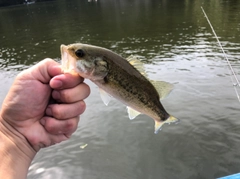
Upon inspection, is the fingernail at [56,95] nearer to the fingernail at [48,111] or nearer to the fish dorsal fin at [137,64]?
the fingernail at [48,111]

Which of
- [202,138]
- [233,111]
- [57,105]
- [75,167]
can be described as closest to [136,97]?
[57,105]

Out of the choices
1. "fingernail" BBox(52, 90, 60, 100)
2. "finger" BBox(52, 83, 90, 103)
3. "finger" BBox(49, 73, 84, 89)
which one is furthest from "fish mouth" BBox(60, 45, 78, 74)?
"fingernail" BBox(52, 90, 60, 100)

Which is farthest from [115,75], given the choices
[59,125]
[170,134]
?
[170,134]

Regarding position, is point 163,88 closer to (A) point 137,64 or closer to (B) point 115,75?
(A) point 137,64

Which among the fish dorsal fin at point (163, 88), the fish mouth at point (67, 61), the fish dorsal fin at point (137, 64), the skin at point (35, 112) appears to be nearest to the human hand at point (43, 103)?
the skin at point (35, 112)

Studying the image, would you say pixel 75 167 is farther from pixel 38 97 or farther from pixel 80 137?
pixel 38 97

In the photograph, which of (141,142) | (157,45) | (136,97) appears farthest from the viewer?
(157,45)

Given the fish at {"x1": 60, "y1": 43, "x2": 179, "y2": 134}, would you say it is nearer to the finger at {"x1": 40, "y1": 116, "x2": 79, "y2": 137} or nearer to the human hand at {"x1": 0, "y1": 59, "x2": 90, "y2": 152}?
the human hand at {"x1": 0, "y1": 59, "x2": 90, "y2": 152}
